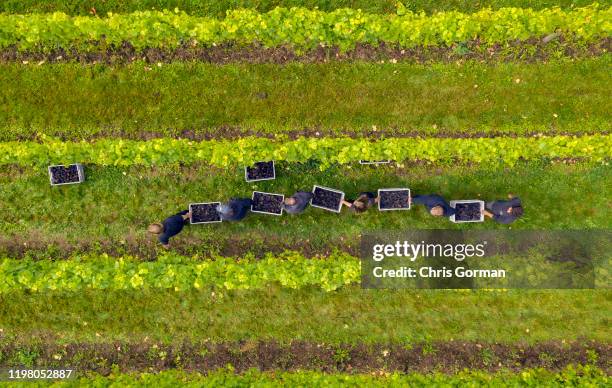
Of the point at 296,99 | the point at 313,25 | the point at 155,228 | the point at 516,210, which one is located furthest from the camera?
the point at 296,99

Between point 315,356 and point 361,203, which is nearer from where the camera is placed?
point 361,203

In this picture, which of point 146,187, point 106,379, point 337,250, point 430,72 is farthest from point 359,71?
point 106,379

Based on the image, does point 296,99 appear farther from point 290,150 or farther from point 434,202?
point 434,202

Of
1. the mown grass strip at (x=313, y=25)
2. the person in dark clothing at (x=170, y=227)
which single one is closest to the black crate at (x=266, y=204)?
the person in dark clothing at (x=170, y=227)

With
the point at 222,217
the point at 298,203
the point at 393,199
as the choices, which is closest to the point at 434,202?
the point at 393,199

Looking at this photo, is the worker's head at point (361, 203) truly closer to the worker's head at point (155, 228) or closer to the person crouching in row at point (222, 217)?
the person crouching in row at point (222, 217)

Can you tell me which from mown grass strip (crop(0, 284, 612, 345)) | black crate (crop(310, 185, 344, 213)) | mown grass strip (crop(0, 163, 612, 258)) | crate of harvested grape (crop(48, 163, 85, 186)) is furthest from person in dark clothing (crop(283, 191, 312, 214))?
crate of harvested grape (crop(48, 163, 85, 186))

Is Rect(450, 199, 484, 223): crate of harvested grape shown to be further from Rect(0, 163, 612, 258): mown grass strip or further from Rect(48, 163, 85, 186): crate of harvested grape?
Rect(48, 163, 85, 186): crate of harvested grape
